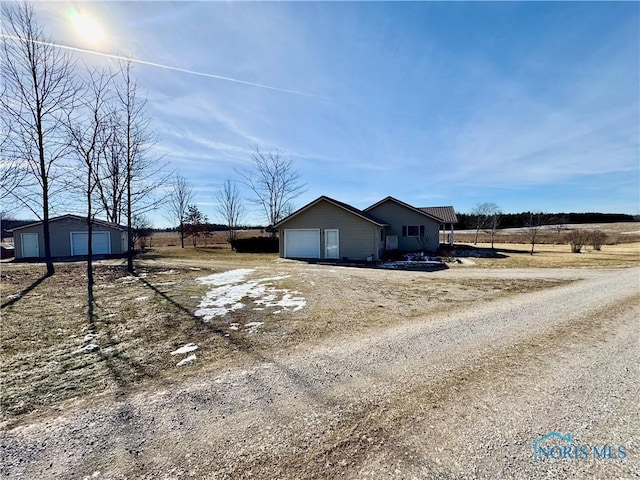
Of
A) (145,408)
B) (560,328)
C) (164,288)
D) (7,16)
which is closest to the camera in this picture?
(145,408)

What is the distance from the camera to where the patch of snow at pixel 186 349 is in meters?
4.48

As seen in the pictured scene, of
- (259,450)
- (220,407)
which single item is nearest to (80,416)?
(220,407)

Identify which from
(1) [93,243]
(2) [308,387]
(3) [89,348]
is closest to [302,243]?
(3) [89,348]

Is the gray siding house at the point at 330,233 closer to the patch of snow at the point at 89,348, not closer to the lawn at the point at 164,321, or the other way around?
the lawn at the point at 164,321

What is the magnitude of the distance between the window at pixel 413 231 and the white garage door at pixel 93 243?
75.1ft

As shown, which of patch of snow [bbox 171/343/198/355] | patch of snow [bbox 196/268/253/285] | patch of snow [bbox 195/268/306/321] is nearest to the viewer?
patch of snow [bbox 171/343/198/355]

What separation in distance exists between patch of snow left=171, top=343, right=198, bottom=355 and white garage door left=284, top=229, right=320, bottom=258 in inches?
570

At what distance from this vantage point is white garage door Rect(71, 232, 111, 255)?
71.3 feet

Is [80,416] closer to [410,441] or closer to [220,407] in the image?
[220,407]

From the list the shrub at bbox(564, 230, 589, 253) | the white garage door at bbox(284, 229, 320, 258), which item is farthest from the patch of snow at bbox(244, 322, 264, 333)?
the shrub at bbox(564, 230, 589, 253)

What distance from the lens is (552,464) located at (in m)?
2.29

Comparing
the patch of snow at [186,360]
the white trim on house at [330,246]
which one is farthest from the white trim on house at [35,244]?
the patch of snow at [186,360]

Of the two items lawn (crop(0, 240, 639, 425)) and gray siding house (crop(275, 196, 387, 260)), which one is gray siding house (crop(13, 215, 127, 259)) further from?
gray siding house (crop(275, 196, 387, 260))

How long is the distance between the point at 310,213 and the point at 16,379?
52.8 ft
